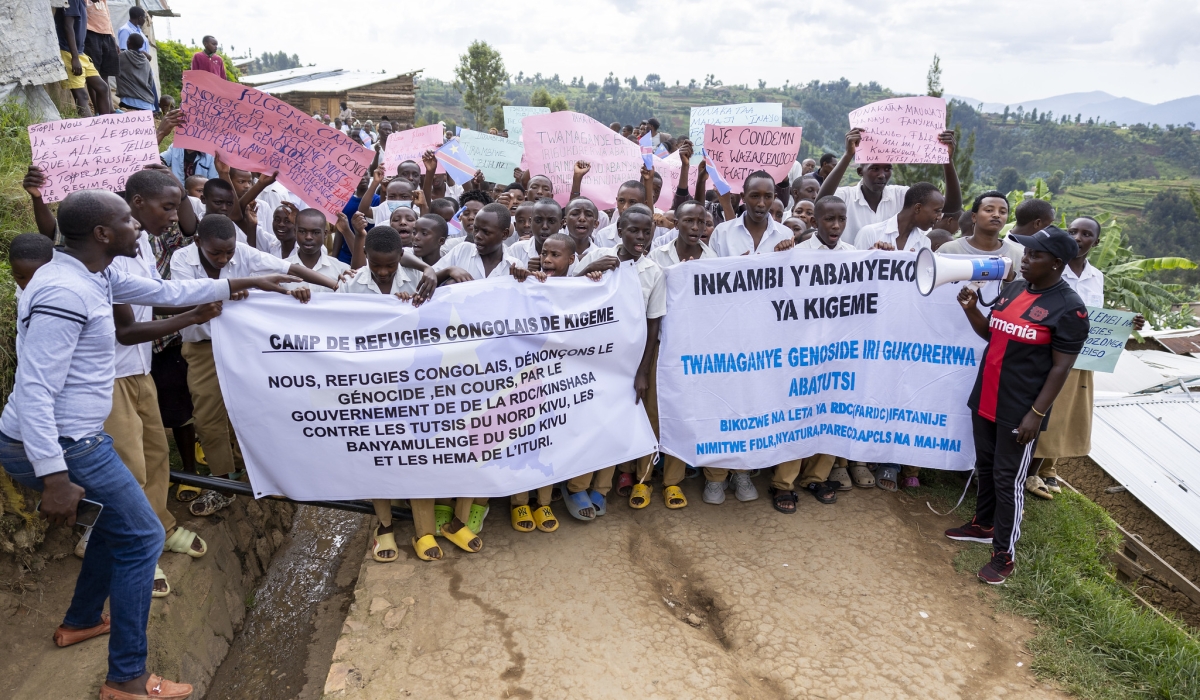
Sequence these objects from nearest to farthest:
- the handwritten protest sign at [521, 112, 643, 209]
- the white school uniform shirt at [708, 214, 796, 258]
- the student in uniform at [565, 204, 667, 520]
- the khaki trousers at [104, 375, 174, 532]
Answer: the khaki trousers at [104, 375, 174, 532], the student in uniform at [565, 204, 667, 520], the white school uniform shirt at [708, 214, 796, 258], the handwritten protest sign at [521, 112, 643, 209]

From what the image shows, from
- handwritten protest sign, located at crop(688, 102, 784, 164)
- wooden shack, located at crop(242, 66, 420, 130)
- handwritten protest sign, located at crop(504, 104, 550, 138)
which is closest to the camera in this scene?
handwritten protest sign, located at crop(688, 102, 784, 164)

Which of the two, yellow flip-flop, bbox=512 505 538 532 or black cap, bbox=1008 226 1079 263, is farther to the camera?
yellow flip-flop, bbox=512 505 538 532

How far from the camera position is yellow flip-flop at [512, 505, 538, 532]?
189 inches

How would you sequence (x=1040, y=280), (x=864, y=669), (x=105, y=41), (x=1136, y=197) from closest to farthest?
1. (x=864, y=669)
2. (x=1040, y=280)
3. (x=105, y=41)
4. (x=1136, y=197)

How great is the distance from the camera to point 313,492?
434cm

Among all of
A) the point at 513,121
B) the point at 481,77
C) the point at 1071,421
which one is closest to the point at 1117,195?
the point at 481,77

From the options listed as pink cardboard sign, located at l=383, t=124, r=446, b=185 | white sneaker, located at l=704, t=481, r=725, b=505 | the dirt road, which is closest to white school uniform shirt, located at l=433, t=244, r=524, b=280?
the dirt road

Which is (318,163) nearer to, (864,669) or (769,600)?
(769,600)

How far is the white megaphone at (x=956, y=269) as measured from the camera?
14.0ft

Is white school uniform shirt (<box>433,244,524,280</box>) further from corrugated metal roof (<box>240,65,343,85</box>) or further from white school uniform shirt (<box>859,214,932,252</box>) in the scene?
corrugated metal roof (<box>240,65,343,85</box>)

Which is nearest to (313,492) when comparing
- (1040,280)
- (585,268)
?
(585,268)

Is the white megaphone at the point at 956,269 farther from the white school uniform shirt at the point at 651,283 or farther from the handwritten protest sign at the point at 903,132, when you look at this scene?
the handwritten protest sign at the point at 903,132

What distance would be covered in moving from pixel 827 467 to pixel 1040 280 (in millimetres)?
1913

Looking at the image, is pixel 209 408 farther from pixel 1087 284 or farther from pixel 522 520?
pixel 1087 284
